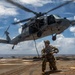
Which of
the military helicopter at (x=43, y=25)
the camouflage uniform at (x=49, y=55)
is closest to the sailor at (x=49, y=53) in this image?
the camouflage uniform at (x=49, y=55)

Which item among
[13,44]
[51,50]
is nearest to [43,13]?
[13,44]

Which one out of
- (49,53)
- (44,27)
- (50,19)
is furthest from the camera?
(44,27)

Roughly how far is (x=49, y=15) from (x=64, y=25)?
2894 millimetres

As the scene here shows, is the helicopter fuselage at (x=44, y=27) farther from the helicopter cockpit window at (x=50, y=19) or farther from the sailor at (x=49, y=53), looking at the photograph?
the sailor at (x=49, y=53)

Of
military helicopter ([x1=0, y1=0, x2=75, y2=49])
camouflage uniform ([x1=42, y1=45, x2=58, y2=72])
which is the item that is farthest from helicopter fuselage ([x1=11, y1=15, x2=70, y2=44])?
camouflage uniform ([x1=42, y1=45, x2=58, y2=72])

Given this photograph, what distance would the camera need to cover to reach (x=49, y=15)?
36.2 m

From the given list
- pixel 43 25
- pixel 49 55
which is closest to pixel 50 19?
pixel 43 25

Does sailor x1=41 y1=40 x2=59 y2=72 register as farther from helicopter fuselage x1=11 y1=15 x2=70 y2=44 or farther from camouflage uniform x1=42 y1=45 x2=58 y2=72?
helicopter fuselage x1=11 y1=15 x2=70 y2=44

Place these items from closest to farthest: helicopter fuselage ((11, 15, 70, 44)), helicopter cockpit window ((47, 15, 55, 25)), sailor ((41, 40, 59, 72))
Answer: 1. sailor ((41, 40, 59, 72))
2. helicopter fuselage ((11, 15, 70, 44))
3. helicopter cockpit window ((47, 15, 55, 25))

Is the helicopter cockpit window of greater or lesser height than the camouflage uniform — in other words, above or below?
above

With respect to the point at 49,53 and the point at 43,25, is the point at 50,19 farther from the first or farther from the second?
the point at 49,53

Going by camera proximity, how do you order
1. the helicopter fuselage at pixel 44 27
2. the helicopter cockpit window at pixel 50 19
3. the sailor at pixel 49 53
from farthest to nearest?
the helicopter cockpit window at pixel 50 19
the helicopter fuselage at pixel 44 27
the sailor at pixel 49 53

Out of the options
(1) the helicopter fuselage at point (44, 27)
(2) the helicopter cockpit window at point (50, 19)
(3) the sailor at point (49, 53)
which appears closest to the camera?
(3) the sailor at point (49, 53)

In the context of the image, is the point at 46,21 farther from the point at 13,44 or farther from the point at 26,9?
the point at 13,44
